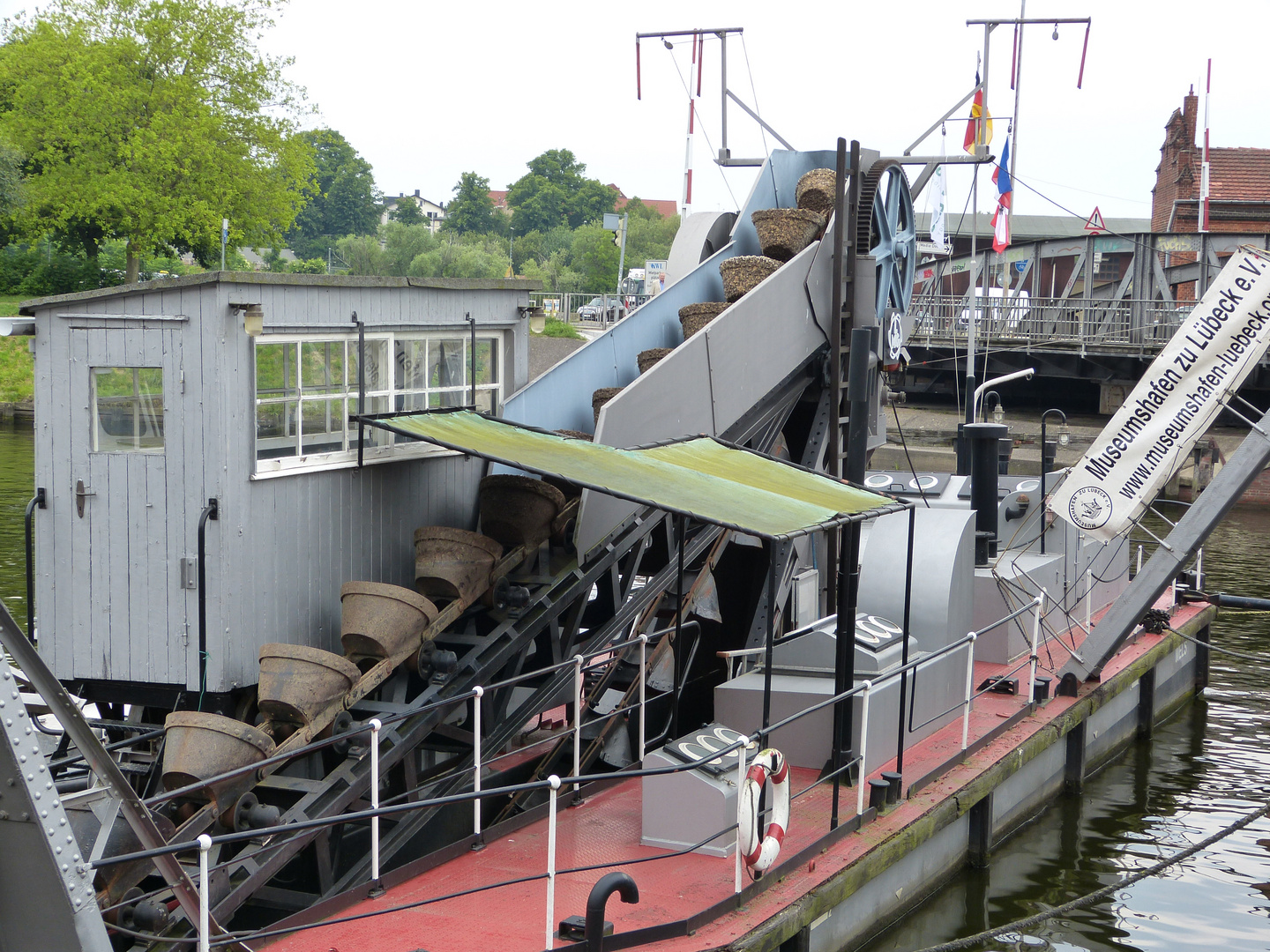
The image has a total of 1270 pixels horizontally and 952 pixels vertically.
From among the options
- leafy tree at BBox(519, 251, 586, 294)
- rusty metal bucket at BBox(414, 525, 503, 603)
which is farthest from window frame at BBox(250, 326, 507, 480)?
leafy tree at BBox(519, 251, 586, 294)

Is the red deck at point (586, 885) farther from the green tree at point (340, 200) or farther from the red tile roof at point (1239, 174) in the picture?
the green tree at point (340, 200)

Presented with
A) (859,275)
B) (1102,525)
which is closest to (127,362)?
(859,275)

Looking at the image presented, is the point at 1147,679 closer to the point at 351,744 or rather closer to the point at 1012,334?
the point at 351,744

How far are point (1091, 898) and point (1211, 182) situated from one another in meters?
54.8

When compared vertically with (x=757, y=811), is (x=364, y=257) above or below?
above

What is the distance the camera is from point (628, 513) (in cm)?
1041

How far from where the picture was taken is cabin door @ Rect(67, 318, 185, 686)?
8336 mm

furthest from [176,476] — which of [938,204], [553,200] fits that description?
[553,200]

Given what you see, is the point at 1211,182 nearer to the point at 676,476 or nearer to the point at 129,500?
the point at 676,476

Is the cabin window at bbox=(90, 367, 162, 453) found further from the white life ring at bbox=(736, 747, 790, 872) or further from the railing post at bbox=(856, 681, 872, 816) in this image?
the railing post at bbox=(856, 681, 872, 816)

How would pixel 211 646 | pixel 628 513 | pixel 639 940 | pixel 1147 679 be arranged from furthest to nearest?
pixel 1147 679 < pixel 628 513 < pixel 211 646 < pixel 639 940

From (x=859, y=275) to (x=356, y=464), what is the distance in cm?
601

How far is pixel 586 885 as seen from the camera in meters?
8.23

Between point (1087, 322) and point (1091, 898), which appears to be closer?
point (1091, 898)
